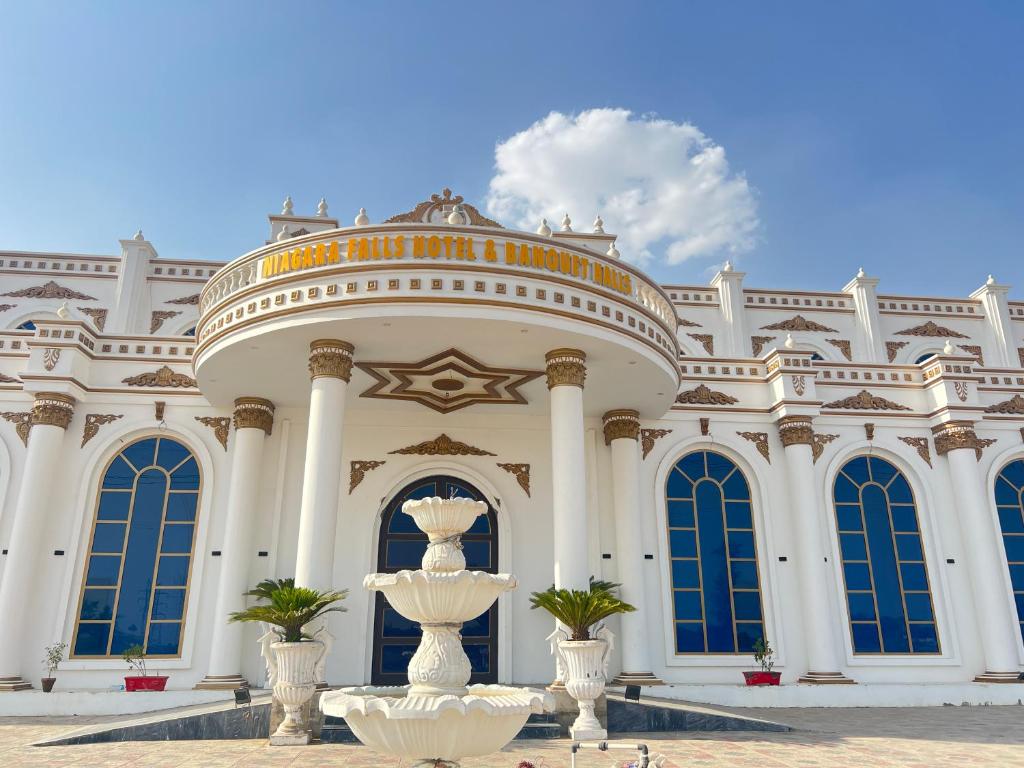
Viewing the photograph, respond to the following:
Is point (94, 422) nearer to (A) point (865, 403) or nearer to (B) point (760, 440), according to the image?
(B) point (760, 440)

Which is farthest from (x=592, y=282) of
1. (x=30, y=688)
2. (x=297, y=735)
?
(x=30, y=688)

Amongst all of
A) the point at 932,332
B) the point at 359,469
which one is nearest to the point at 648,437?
the point at 359,469

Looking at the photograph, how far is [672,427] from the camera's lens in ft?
50.6

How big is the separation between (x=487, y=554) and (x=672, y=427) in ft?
14.9

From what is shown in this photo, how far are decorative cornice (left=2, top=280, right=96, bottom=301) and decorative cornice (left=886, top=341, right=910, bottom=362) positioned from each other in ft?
68.1

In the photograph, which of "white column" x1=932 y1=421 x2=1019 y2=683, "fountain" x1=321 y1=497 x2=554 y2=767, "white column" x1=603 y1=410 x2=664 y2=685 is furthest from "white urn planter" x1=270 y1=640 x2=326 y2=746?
"white column" x1=932 y1=421 x2=1019 y2=683

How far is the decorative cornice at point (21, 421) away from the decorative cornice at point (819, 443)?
592 inches

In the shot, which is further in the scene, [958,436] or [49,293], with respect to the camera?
[49,293]

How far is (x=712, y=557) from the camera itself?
48.7ft

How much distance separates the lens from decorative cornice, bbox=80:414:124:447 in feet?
45.7

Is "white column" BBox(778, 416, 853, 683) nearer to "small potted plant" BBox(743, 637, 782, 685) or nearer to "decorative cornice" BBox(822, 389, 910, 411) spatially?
"small potted plant" BBox(743, 637, 782, 685)

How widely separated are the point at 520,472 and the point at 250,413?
5238mm

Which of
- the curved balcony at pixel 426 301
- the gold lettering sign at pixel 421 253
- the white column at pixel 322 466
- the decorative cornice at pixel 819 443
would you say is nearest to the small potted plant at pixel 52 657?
the white column at pixel 322 466

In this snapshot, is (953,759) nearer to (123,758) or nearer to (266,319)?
(123,758)
